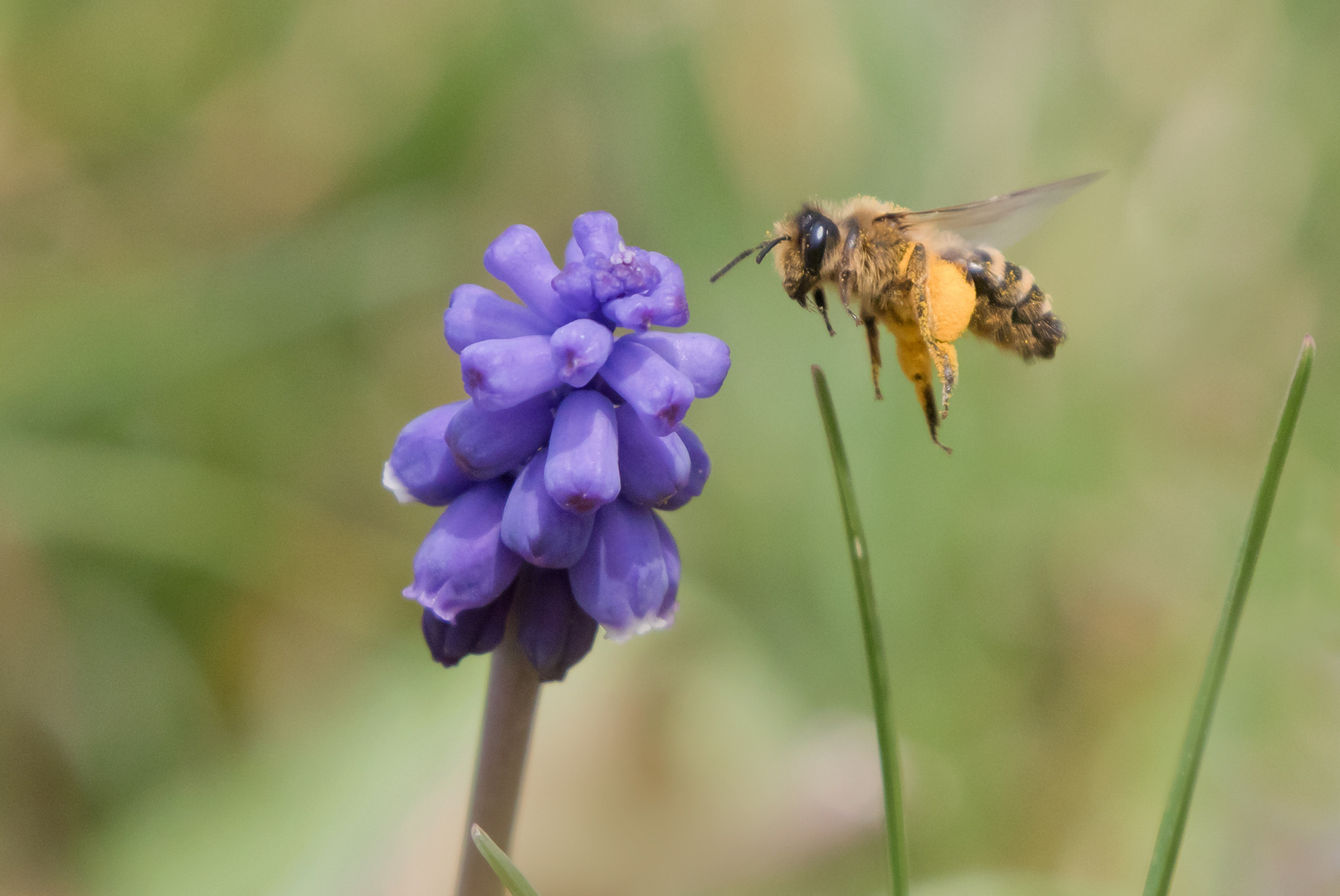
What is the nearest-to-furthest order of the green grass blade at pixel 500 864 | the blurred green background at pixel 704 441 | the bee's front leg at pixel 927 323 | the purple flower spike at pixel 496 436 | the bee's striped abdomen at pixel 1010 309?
the green grass blade at pixel 500 864, the purple flower spike at pixel 496 436, the bee's front leg at pixel 927 323, the bee's striped abdomen at pixel 1010 309, the blurred green background at pixel 704 441

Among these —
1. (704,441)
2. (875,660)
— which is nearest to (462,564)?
(875,660)

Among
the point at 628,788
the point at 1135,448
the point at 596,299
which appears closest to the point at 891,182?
the point at 1135,448

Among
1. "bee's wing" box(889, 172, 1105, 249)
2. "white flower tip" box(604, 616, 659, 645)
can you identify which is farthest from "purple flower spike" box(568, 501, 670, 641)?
"bee's wing" box(889, 172, 1105, 249)

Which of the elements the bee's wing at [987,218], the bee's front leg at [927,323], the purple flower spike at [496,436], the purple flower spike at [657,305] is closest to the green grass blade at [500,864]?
the purple flower spike at [496,436]

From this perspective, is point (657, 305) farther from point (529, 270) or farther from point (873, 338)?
point (873, 338)

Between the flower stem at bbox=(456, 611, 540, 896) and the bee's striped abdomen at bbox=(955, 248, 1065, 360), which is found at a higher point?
the bee's striped abdomen at bbox=(955, 248, 1065, 360)

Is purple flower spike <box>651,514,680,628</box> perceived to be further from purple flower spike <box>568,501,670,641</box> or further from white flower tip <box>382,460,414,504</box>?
white flower tip <box>382,460,414,504</box>

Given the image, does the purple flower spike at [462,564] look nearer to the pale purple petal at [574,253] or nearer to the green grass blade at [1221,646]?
the pale purple petal at [574,253]
